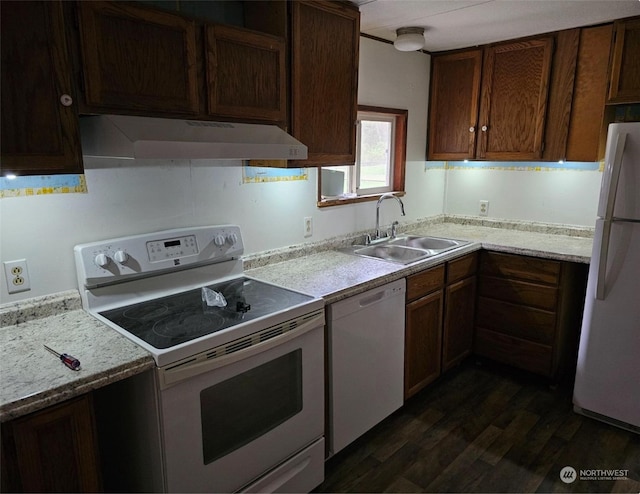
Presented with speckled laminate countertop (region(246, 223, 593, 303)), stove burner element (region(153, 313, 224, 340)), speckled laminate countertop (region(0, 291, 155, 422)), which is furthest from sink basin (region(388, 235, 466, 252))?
speckled laminate countertop (region(0, 291, 155, 422))

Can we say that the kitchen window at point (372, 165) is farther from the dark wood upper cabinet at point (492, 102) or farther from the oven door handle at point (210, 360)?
the oven door handle at point (210, 360)

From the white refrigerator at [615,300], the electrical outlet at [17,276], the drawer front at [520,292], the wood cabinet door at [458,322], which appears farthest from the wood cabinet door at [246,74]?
the drawer front at [520,292]

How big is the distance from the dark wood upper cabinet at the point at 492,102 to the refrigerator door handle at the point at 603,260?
850mm

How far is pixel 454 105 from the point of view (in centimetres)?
328

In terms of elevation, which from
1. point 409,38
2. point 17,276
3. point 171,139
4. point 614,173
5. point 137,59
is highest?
point 409,38

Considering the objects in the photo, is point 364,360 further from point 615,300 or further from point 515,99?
point 515,99

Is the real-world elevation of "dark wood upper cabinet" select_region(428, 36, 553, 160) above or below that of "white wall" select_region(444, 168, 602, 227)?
above

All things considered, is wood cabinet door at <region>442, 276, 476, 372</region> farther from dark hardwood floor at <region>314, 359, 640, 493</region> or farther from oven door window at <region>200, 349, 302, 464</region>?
oven door window at <region>200, 349, 302, 464</region>

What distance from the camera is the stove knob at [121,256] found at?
1.78m

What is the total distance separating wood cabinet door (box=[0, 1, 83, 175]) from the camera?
4.21 feet

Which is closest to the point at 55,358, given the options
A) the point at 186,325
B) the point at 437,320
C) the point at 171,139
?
the point at 186,325

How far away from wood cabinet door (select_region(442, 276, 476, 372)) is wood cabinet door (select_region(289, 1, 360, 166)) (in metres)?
1.09

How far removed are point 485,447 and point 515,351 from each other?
2.73 feet

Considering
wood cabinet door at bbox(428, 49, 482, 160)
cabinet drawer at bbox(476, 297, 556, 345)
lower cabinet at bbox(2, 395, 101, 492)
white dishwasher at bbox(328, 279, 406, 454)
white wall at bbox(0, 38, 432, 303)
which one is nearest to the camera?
lower cabinet at bbox(2, 395, 101, 492)
